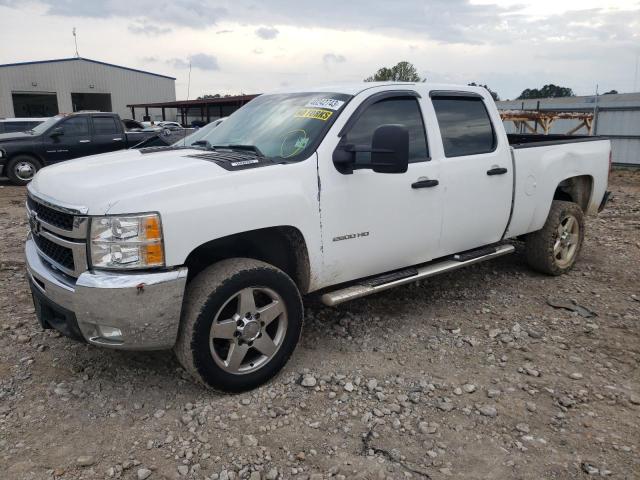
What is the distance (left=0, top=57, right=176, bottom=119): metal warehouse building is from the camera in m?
37.4

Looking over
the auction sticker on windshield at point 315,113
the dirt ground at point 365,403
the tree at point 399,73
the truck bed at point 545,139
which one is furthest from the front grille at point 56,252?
the tree at point 399,73

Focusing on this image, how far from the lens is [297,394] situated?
132 inches

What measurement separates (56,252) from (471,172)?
3081mm

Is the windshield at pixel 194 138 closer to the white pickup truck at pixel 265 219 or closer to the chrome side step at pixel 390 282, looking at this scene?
the white pickup truck at pixel 265 219

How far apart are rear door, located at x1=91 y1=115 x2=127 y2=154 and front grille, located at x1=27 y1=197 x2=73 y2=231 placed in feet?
34.8

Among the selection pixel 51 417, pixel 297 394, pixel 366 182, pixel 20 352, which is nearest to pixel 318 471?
pixel 297 394

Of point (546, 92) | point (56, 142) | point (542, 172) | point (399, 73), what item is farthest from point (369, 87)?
point (546, 92)

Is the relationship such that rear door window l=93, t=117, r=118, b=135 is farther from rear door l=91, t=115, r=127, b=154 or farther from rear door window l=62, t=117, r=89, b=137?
rear door window l=62, t=117, r=89, b=137

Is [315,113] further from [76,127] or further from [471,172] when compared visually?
[76,127]

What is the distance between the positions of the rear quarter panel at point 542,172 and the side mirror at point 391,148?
1914 mm

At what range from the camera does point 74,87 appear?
39.8 meters

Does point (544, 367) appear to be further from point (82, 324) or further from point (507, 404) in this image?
point (82, 324)

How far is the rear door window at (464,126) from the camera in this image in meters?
4.30

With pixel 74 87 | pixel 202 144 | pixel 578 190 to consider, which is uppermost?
pixel 74 87
